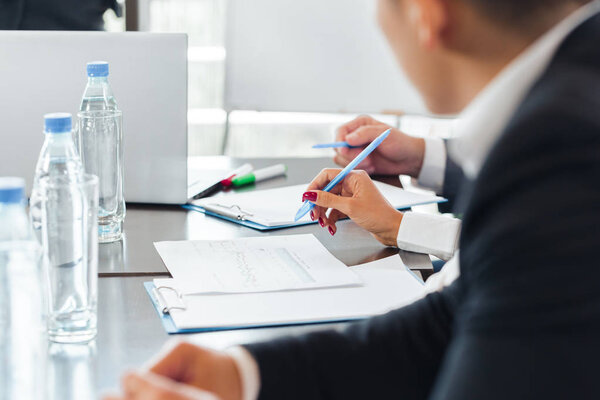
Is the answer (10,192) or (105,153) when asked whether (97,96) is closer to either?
(105,153)

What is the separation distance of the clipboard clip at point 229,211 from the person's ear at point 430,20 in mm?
781

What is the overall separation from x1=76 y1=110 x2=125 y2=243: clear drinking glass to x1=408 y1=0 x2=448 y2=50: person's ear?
2.61 feet

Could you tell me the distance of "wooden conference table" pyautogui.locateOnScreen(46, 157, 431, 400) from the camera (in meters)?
0.76

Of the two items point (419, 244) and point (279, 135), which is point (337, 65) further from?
point (419, 244)

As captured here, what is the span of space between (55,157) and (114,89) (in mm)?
470

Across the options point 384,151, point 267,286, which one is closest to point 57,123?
point 267,286

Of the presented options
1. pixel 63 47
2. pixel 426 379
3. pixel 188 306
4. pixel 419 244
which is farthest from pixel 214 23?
pixel 426 379

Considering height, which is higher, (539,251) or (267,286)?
(539,251)

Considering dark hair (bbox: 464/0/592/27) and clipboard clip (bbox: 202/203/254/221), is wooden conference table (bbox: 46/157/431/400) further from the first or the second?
dark hair (bbox: 464/0/592/27)

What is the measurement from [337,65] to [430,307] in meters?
2.19

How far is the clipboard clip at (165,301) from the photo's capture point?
35.6 inches

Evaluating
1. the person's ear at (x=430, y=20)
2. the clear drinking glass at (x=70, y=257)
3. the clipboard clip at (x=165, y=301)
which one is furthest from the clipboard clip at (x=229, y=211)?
the person's ear at (x=430, y=20)

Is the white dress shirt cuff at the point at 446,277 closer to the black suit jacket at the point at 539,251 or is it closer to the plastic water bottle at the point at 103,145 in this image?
the black suit jacket at the point at 539,251

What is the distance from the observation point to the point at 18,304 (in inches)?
27.2
